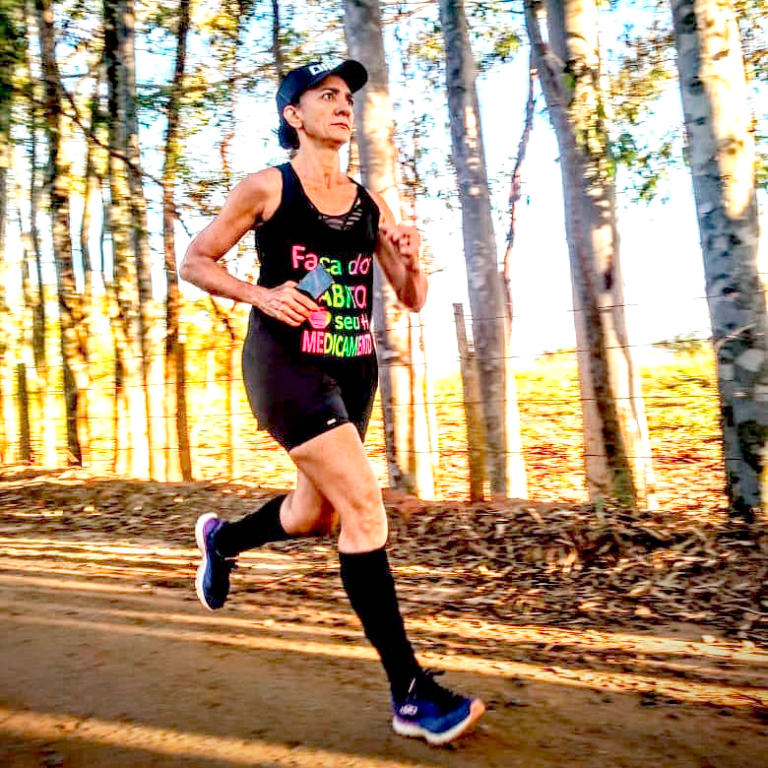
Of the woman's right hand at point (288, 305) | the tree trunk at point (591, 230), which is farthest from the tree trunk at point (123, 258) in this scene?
the woman's right hand at point (288, 305)

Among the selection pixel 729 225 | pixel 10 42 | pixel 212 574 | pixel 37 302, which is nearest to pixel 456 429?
pixel 37 302

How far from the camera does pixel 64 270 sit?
1080 centimetres

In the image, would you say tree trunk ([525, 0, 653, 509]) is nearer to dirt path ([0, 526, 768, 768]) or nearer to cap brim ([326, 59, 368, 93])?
dirt path ([0, 526, 768, 768])

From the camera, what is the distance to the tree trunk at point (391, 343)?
679 cm

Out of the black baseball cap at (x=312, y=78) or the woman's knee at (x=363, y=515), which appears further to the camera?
the black baseball cap at (x=312, y=78)

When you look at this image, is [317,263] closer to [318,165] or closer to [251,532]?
[318,165]

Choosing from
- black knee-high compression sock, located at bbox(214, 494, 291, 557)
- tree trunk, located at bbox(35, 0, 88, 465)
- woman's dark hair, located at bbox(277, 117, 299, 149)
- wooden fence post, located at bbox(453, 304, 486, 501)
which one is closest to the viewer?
woman's dark hair, located at bbox(277, 117, 299, 149)

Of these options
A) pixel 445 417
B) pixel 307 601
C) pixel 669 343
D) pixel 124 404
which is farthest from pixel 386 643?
pixel 445 417

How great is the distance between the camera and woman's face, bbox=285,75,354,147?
2984 millimetres

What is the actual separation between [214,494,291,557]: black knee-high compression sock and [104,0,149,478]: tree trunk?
18.9 feet

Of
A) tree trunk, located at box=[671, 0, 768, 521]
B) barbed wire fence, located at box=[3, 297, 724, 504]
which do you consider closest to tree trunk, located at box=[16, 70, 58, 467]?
barbed wire fence, located at box=[3, 297, 724, 504]

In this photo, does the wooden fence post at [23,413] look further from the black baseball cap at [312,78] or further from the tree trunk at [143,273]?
the black baseball cap at [312,78]

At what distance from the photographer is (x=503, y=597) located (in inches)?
175

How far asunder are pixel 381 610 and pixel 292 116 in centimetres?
178
